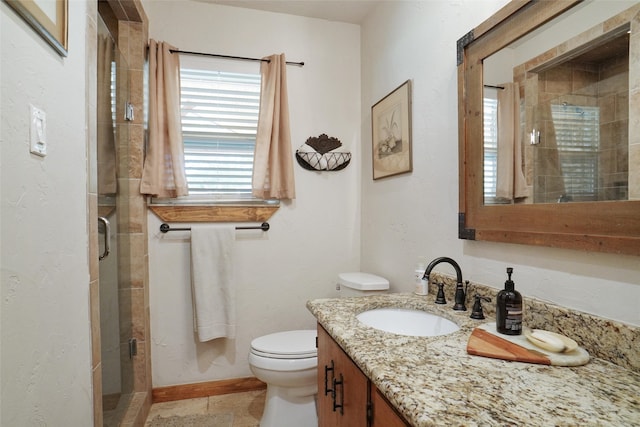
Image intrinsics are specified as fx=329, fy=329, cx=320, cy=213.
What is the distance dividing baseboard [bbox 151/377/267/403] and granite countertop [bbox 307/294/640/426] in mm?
1541

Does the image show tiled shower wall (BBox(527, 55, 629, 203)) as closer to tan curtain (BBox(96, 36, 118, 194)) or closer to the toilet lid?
the toilet lid

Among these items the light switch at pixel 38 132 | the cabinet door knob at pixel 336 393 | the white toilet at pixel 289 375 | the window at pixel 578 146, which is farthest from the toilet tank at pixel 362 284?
the light switch at pixel 38 132

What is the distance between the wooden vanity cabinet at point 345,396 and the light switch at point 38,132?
0.98 meters

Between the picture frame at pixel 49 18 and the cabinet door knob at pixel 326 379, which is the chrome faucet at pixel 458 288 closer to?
the cabinet door knob at pixel 326 379

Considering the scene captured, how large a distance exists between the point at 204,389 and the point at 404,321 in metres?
1.52

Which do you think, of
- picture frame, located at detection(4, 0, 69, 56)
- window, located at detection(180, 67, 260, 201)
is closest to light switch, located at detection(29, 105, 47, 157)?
picture frame, located at detection(4, 0, 69, 56)

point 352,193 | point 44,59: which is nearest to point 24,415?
point 44,59

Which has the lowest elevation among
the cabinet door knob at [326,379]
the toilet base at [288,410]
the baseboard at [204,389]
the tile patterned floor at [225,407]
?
the tile patterned floor at [225,407]

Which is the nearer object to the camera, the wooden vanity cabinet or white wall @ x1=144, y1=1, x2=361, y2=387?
the wooden vanity cabinet

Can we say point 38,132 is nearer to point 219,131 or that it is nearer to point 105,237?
point 105,237

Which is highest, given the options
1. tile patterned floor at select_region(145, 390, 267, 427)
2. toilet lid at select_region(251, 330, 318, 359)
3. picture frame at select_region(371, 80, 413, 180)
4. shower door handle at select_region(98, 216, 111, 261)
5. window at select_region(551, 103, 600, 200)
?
picture frame at select_region(371, 80, 413, 180)

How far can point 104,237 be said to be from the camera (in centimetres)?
148

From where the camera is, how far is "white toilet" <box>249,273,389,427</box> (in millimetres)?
1653

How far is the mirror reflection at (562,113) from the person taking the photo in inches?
31.6
